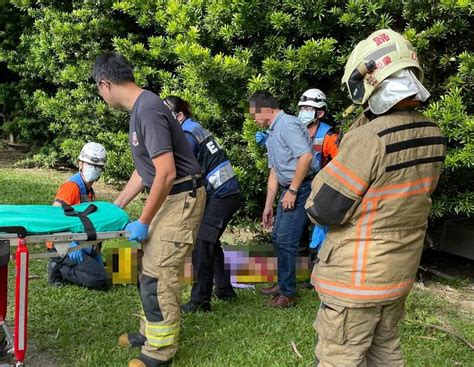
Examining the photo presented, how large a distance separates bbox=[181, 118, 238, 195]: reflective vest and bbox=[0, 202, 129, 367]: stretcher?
1.11 metres

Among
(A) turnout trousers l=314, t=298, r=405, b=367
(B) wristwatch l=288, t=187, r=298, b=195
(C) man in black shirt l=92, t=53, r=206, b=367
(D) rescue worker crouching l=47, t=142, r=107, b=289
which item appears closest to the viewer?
(A) turnout trousers l=314, t=298, r=405, b=367

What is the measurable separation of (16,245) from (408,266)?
2183mm

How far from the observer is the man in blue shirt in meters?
4.61

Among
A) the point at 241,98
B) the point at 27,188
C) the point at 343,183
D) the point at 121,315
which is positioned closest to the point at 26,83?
the point at 27,188

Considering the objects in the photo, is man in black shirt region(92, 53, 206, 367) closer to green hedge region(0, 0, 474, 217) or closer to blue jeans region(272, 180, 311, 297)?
blue jeans region(272, 180, 311, 297)

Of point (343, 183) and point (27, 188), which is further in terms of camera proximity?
point (27, 188)

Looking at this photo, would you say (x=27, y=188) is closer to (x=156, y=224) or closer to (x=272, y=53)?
(x=272, y=53)

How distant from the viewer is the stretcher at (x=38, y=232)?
10.4ft

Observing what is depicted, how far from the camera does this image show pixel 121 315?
4637mm

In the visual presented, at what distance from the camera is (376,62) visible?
93.4 inches

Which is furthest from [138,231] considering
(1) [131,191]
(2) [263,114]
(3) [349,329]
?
(2) [263,114]

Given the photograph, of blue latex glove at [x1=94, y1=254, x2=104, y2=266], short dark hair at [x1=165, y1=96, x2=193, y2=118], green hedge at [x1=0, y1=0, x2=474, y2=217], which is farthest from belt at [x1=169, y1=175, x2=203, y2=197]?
green hedge at [x1=0, y1=0, x2=474, y2=217]

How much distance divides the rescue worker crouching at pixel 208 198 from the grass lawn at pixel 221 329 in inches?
10.7

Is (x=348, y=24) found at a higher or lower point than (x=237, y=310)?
higher
